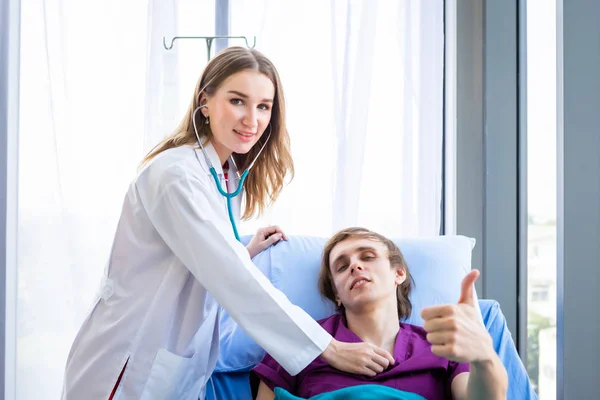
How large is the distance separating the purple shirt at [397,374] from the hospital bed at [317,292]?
0.14 metres

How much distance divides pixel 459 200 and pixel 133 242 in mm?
1321

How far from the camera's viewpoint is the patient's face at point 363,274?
4.70ft

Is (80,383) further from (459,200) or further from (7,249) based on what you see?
(459,200)

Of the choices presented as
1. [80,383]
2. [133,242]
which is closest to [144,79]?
[133,242]

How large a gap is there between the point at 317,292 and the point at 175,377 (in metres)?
0.47

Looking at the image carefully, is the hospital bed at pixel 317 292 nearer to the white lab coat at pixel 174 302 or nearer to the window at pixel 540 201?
the white lab coat at pixel 174 302

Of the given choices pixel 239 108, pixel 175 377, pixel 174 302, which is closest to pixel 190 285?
pixel 174 302

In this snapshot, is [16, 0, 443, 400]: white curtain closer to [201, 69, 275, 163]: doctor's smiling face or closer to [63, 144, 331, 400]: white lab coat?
[201, 69, 275, 163]: doctor's smiling face

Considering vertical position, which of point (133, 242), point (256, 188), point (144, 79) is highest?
point (144, 79)

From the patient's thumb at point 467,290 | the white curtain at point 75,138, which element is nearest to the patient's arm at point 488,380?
the patient's thumb at point 467,290

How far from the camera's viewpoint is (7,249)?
225 centimetres

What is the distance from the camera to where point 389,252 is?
1.55 metres

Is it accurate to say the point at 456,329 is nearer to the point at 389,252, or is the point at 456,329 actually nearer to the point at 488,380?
the point at 488,380

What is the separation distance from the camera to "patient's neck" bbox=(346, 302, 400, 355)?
1.44 meters
